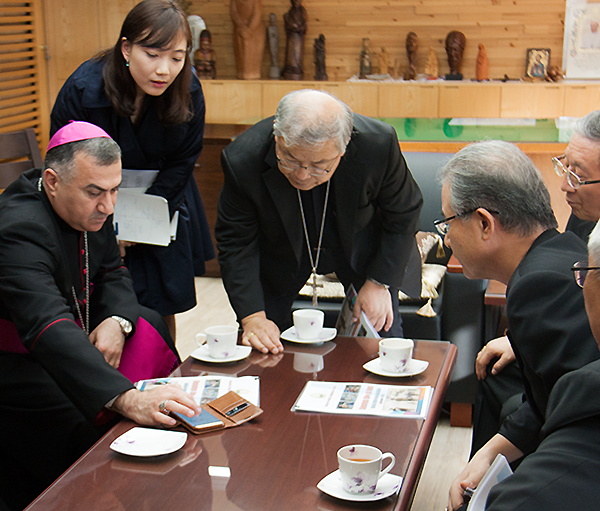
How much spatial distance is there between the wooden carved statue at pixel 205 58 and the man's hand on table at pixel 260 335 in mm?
4875

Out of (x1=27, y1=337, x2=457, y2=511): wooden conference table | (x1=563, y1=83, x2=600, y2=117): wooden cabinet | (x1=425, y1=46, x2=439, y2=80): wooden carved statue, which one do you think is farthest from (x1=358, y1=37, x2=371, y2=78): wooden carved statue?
(x1=27, y1=337, x2=457, y2=511): wooden conference table

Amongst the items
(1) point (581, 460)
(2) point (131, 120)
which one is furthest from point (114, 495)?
(2) point (131, 120)

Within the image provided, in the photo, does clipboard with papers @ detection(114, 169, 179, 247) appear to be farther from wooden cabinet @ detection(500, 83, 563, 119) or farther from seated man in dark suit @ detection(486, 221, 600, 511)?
wooden cabinet @ detection(500, 83, 563, 119)

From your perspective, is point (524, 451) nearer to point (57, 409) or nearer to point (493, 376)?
point (493, 376)

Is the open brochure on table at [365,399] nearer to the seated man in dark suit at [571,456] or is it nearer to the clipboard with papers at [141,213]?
the seated man in dark suit at [571,456]

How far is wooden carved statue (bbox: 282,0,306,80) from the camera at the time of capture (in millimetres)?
6645

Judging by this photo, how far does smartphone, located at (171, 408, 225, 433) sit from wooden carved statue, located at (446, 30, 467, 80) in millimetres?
5412

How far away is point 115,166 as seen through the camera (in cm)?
221

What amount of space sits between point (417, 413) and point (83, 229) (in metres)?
1.27

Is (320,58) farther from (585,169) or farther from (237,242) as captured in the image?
(585,169)

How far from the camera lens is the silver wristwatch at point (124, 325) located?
2404 millimetres

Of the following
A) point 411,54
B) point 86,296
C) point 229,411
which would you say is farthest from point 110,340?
point 411,54

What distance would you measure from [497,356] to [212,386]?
39.6 inches

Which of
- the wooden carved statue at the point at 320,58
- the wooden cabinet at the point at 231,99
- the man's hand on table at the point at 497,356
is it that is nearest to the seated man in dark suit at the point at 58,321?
the man's hand on table at the point at 497,356
